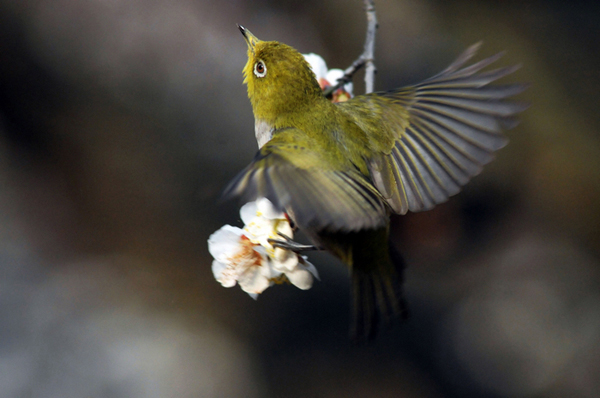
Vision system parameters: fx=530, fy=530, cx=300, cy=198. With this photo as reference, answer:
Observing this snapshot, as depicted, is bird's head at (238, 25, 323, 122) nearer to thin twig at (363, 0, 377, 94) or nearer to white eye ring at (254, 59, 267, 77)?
white eye ring at (254, 59, 267, 77)

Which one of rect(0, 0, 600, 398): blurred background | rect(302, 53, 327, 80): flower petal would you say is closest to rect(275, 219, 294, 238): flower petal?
rect(302, 53, 327, 80): flower petal

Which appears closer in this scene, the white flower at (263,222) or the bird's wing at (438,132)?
the white flower at (263,222)

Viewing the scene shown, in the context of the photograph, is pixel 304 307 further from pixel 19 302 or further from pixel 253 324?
pixel 19 302

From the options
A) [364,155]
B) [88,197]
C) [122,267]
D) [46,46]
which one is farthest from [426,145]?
[46,46]

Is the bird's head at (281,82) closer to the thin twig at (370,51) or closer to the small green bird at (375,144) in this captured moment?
the small green bird at (375,144)

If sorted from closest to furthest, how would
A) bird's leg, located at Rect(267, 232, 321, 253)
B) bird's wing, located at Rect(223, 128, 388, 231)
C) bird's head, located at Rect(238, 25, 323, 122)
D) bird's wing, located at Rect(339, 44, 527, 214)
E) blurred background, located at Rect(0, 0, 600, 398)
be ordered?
1. bird's wing, located at Rect(223, 128, 388, 231)
2. bird's leg, located at Rect(267, 232, 321, 253)
3. bird's wing, located at Rect(339, 44, 527, 214)
4. bird's head, located at Rect(238, 25, 323, 122)
5. blurred background, located at Rect(0, 0, 600, 398)

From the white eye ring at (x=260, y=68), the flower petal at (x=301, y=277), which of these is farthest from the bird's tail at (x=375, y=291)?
the white eye ring at (x=260, y=68)
